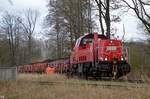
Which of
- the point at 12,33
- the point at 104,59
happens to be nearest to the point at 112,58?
the point at 104,59

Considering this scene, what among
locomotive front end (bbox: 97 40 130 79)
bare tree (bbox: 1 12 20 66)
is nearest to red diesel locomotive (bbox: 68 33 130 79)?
locomotive front end (bbox: 97 40 130 79)

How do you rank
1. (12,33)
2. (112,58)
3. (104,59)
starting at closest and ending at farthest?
(104,59), (112,58), (12,33)

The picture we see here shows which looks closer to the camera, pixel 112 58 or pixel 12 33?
pixel 112 58

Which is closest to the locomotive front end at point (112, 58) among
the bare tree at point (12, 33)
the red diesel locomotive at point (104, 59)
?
the red diesel locomotive at point (104, 59)

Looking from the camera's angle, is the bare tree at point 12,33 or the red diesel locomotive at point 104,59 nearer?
the red diesel locomotive at point 104,59

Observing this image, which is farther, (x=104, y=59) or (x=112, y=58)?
(x=112, y=58)

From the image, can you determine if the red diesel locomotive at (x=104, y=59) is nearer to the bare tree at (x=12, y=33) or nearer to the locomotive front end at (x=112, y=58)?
the locomotive front end at (x=112, y=58)

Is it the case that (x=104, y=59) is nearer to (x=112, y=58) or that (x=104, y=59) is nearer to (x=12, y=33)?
(x=112, y=58)

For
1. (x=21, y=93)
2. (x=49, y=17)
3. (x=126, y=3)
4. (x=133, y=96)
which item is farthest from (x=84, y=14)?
(x=133, y=96)

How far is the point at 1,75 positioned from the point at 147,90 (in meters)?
14.7

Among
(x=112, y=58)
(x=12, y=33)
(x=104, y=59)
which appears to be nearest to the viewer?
(x=104, y=59)

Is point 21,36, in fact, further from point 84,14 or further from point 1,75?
point 1,75

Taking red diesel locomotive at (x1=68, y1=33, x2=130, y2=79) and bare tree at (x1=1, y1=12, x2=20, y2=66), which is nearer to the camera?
red diesel locomotive at (x1=68, y1=33, x2=130, y2=79)

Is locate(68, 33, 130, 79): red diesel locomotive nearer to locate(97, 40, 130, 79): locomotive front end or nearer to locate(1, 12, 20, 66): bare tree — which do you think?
locate(97, 40, 130, 79): locomotive front end
